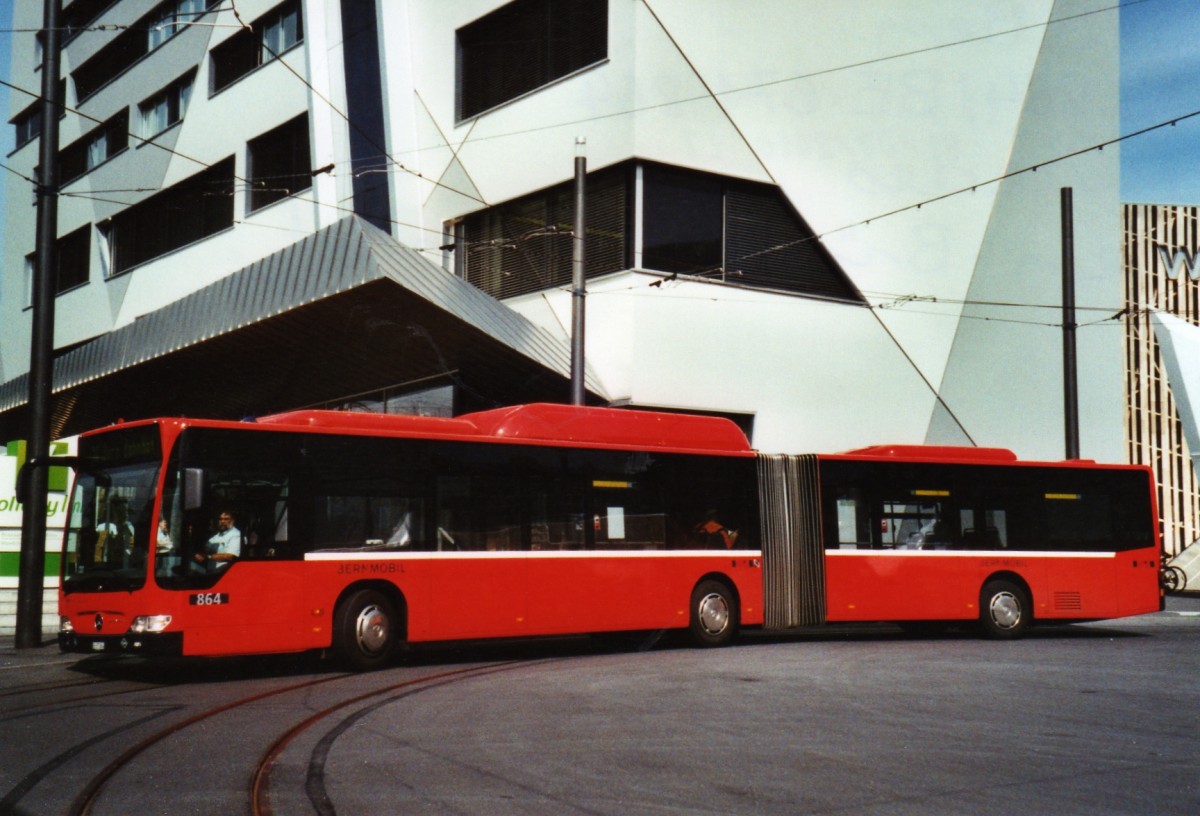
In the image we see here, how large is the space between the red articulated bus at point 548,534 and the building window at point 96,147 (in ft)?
81.5

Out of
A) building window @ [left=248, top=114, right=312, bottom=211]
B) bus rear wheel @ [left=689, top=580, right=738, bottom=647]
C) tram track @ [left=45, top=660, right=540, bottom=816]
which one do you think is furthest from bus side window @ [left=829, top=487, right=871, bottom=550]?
building window @ [left=248, top=114, right=312, bottom=211]

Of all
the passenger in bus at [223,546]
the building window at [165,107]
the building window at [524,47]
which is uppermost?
the building window at [165,107]

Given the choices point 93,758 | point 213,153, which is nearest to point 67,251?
point 213,153

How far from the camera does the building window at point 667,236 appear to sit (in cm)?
2398

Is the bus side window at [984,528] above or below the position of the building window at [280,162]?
below

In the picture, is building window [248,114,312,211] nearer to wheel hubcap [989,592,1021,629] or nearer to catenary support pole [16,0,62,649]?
catenary support pole [16,0,62,649]

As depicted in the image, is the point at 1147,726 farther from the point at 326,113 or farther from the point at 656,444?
the point at 326,113

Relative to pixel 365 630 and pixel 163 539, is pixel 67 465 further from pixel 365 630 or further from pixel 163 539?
pixel 365 630

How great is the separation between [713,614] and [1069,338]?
9.74 m

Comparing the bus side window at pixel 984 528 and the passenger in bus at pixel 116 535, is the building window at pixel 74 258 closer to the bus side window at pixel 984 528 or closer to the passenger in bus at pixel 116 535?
the passenger in bus at pixel 116 535

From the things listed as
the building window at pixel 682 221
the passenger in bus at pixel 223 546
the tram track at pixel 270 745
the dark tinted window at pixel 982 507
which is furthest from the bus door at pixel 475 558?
the building window at pixel 682 221

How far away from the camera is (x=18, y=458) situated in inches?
700

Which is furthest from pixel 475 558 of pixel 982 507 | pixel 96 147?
pixel 96 147

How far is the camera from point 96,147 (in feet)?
129
